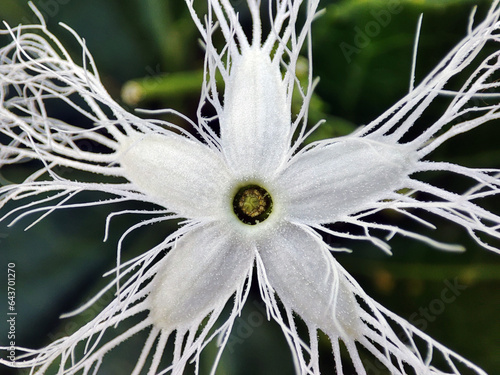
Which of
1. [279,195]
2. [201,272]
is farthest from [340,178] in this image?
[201,272]

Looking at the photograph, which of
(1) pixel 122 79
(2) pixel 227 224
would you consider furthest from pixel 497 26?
(1) pixel 122 79

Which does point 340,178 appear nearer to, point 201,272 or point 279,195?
point 279,195

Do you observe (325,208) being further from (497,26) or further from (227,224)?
(497,26)

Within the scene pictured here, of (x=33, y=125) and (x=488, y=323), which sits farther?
(x=488, y=323)

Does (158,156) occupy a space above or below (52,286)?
above

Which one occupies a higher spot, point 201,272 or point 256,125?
point 256,125
